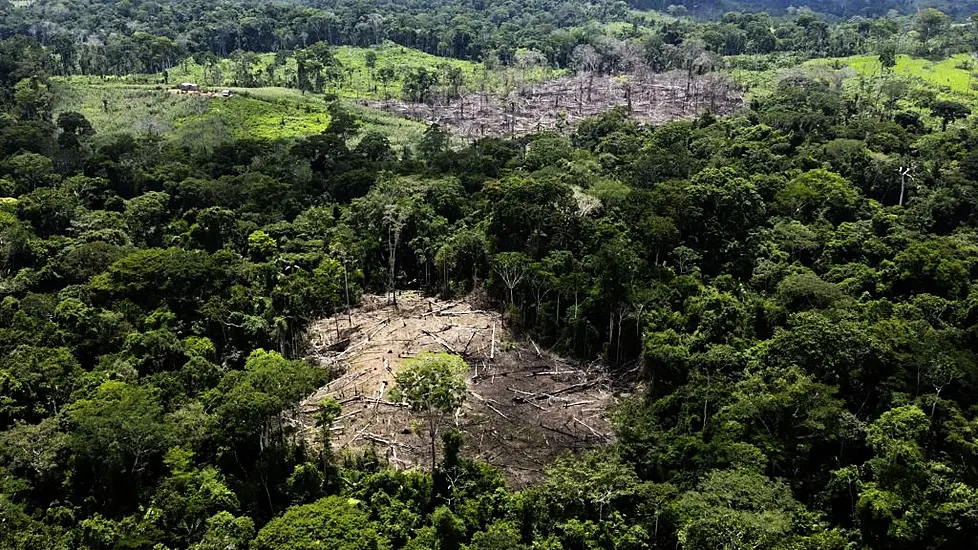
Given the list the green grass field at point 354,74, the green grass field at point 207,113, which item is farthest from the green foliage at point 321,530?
the green grass field at point 354,74

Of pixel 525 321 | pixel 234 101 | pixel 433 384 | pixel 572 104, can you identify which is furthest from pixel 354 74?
pixel 433 384

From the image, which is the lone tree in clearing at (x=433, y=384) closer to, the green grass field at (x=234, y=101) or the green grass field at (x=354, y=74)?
the green grass field at (x=234, y=101)

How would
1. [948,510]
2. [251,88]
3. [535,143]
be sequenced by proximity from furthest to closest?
[251,88], [535,143], [948,510]

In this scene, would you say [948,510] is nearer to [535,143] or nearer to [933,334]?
[933,334]

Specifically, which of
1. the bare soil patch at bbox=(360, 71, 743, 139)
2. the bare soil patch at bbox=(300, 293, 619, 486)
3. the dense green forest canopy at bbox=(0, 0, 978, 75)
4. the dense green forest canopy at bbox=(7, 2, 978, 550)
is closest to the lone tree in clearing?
the dense green forest canopy at bbox=(7, 2, 978, 550)

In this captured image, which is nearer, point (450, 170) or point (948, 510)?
point (948, 510)

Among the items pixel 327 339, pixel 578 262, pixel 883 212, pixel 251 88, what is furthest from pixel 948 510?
pixel 251 88
